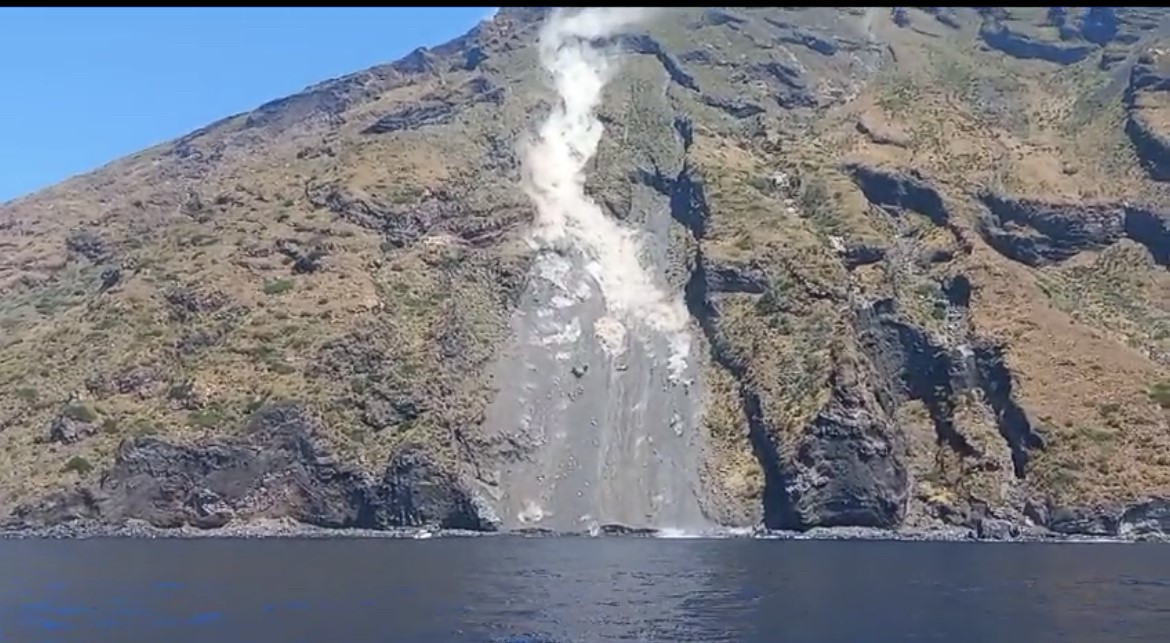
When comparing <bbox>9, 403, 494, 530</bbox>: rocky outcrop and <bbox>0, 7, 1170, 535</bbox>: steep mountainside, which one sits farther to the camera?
<bbox>0, 7, 1170, 535</bbox>: steep mountainside

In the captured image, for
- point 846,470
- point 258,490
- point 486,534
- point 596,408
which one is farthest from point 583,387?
point 258,490

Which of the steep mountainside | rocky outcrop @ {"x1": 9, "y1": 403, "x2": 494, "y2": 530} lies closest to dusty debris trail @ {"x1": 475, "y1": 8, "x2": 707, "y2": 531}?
the steep mountainside

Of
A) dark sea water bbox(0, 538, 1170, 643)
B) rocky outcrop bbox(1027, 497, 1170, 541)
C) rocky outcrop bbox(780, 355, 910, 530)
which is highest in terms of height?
rocky outcrop bbox(780, 355, 910, 530)

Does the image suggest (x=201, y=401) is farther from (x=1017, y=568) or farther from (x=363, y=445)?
(x=1017, y=568)

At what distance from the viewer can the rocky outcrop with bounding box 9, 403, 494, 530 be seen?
480ft

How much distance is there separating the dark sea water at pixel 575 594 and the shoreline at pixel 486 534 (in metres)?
16.5

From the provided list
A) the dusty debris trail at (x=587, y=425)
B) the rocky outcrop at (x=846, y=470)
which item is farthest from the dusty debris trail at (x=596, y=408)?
the rocky outcrop at (x=846, y=470)

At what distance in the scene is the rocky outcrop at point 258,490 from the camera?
14625 centimetres

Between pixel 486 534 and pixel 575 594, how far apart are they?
68.9 m

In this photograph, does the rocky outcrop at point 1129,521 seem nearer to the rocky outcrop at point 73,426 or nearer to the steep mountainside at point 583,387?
the steep mountainside at point 583,387

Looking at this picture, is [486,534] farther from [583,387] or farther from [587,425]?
[583,387]

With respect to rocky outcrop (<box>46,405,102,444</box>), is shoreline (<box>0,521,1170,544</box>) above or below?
below

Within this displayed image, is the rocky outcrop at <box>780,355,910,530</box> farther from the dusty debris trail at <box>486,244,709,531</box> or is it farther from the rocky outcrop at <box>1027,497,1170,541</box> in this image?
the rocky outcrop at <box>1027,497,1170,541</box>

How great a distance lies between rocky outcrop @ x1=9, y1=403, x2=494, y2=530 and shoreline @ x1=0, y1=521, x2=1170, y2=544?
5.25 ft
